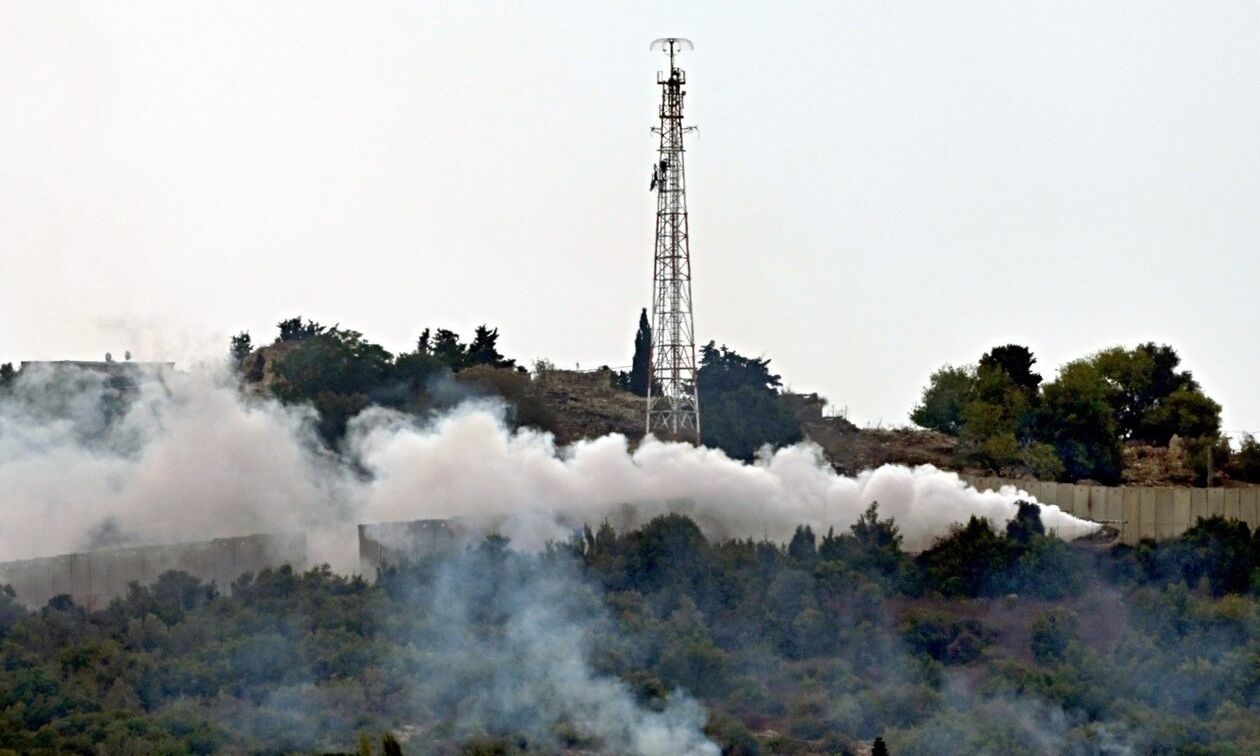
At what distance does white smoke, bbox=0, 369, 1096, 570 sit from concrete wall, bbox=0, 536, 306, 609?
3.63 metres

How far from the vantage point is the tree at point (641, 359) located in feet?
356

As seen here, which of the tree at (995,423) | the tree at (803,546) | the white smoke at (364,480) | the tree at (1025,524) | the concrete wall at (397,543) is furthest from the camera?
the tree at (995,423)

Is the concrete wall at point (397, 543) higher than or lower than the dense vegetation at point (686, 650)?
higher

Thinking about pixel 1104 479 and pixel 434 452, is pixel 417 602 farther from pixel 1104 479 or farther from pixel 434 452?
pixel 1104 479

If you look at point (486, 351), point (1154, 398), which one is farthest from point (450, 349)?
point (1154, 398)

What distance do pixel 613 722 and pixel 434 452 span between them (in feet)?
82.7

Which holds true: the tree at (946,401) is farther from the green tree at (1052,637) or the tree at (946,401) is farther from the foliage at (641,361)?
the green tree at (1052,637)

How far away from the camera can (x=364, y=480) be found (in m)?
68.1

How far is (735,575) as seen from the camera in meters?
57.0

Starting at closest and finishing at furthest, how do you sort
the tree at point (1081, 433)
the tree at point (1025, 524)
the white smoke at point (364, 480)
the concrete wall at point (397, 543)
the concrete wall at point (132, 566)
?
the concrete wall at point (132, 566)
the concrete wall at point (397, 543)
the white smoke at point (364, 480)
the tree at point (1025, 524)
the tree at point (1081, 433)

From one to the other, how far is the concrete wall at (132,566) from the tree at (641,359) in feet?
170

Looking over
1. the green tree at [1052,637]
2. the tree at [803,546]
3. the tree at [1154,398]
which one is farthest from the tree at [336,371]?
the tree at [1154,398]

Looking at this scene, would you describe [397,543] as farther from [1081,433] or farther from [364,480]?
[1081,433]

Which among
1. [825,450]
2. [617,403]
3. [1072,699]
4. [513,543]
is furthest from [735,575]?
[617,403]
